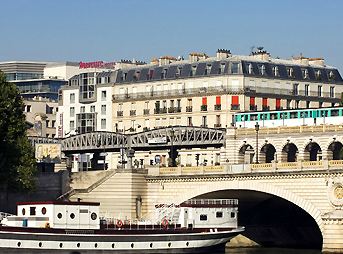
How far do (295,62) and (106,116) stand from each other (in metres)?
22.9

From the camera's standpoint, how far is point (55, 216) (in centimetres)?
9638

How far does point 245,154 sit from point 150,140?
426 inches

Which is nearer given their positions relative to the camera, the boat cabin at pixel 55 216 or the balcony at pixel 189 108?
the boat cabin at pixel 55 216

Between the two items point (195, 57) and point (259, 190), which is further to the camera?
point (195, 57)

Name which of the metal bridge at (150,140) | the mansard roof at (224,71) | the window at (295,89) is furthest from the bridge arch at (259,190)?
the window at (295,89)

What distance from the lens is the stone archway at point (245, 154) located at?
125062 millimetres

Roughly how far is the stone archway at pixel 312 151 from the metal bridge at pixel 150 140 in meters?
8.49

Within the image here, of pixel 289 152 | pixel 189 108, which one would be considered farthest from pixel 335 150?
pixel 189 108

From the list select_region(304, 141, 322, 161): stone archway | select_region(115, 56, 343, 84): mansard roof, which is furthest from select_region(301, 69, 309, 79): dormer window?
select_region(304, 141, 322, 161): stone archway

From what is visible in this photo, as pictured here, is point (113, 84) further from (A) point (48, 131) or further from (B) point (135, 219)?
(B) point (135, 219)

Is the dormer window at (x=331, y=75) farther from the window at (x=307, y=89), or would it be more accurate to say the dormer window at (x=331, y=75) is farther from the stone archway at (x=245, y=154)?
the stone archway at (x=245, y=154)

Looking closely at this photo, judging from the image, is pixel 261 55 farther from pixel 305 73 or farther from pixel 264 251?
pixel 264 251

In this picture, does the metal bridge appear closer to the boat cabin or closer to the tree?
the tree

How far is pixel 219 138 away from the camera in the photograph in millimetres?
128500
